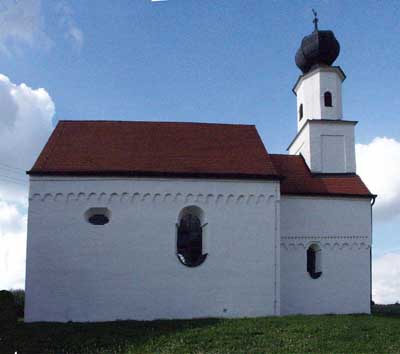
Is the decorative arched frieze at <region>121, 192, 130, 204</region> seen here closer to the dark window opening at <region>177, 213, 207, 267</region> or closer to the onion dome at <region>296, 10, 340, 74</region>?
the dark window opening at <region>177, 213, 207, 267</region>

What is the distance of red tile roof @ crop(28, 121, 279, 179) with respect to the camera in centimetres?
2153

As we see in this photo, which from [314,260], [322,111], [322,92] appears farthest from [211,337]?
[322,92]

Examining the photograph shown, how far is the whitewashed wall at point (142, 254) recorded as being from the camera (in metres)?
20.6

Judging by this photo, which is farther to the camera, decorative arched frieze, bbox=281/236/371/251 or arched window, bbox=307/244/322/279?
arched window, bbox=307/244/322/279

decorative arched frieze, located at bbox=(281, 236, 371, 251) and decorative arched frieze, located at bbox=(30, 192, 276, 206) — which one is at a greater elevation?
decorative arched frieze, located at bbox=(30, 192, 276, 206)

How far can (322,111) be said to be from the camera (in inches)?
1031

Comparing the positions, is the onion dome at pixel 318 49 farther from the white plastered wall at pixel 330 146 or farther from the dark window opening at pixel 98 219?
the dark window opening at pixel 98 219

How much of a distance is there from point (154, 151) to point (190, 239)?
12.9ft

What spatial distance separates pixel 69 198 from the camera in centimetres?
2111

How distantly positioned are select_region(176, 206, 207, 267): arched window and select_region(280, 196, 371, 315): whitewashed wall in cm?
361

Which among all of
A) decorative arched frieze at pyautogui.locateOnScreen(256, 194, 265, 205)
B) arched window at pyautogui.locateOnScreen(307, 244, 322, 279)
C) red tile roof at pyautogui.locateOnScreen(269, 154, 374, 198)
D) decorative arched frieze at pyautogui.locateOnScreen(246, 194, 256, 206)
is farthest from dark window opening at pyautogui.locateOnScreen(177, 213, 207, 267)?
arched window at pyautogui.locateOnScreen(307, 244, 322, 279)

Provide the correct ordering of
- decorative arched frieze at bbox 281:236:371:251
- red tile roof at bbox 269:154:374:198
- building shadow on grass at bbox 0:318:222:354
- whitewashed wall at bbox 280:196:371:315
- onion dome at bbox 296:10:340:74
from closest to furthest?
building shadow on grass at bbox 0:318:222:354 < whitewashed wall at bbox 280:196:371:315 < decorative arched frieze at bbox 281:236:371:251 < red tile roof at bbox 269:154:374:198 < onion dome at bbox 296:10:340:74

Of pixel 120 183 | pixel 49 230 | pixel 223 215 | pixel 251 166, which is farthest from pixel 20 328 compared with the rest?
pixel 251 166

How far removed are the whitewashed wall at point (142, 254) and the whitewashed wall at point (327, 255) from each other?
5.20 ft
